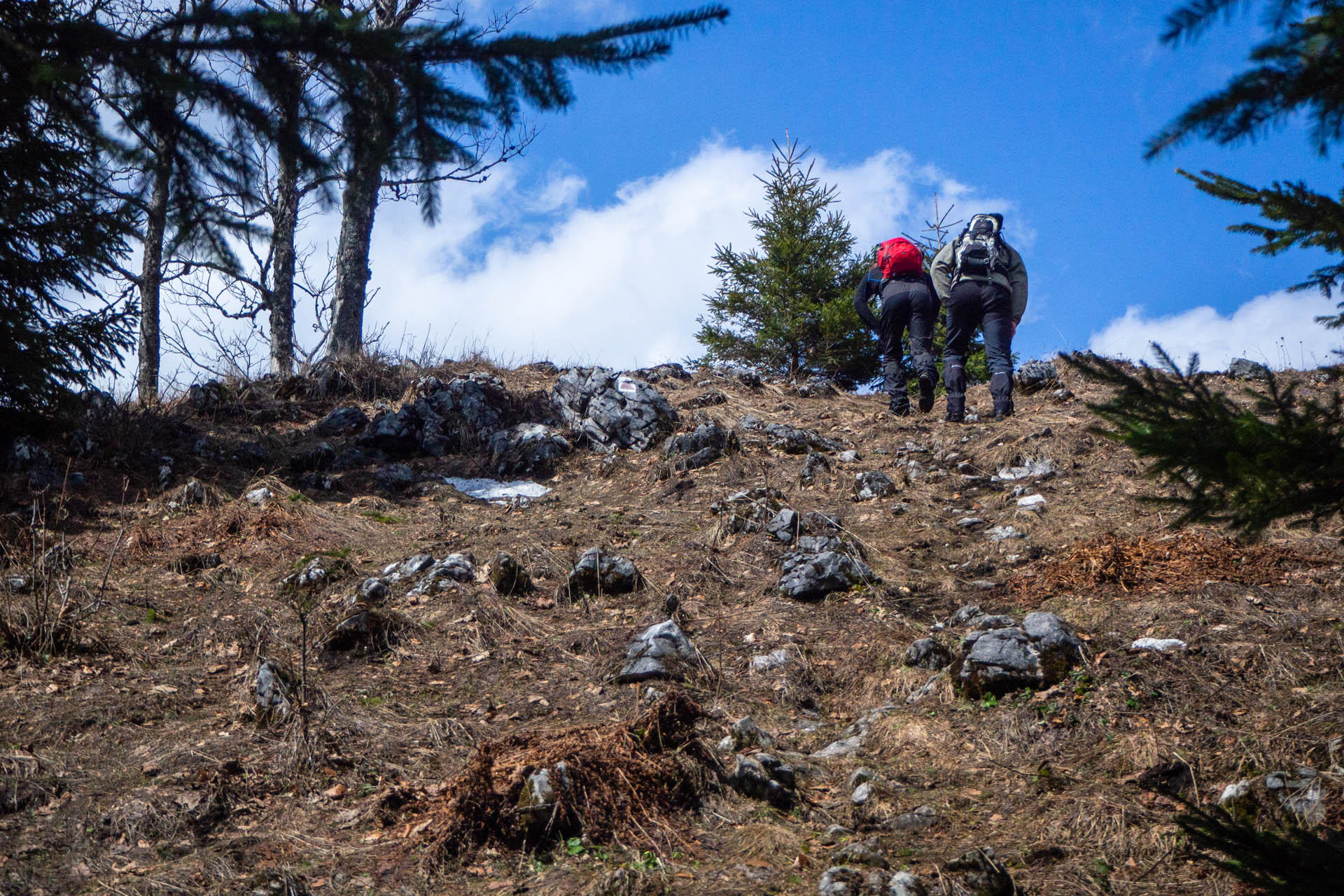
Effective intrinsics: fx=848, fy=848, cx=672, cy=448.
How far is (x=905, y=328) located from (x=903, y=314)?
22cm

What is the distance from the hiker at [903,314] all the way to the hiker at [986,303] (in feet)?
1.55

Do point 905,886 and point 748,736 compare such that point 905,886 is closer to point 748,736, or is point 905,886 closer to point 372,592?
point 748,736

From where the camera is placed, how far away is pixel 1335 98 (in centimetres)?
209

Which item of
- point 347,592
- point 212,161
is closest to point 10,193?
point 212,161

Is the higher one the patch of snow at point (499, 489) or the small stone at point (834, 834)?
the patch of snow at point (499, 489)

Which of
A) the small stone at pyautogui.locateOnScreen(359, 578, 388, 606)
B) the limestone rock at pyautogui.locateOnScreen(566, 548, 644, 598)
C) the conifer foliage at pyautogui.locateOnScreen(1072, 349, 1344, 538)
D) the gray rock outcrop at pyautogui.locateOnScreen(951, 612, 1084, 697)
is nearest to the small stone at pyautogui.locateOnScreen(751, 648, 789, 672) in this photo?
the gray rock outcrop at pyautogui.locateOnScreen(951, 612, 1084, 697)

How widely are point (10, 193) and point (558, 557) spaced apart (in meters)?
4.01

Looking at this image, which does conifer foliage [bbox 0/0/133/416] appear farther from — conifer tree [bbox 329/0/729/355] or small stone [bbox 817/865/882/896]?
small stone [bbox 817/865/882/896]

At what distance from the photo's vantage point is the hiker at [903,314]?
1058cm

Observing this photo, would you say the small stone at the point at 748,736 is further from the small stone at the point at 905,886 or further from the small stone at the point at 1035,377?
the small stone at the point at 1035,377

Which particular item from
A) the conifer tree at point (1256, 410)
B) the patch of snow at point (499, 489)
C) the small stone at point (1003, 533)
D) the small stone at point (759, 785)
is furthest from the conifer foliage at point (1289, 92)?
the patch of snow at point (499, 489)

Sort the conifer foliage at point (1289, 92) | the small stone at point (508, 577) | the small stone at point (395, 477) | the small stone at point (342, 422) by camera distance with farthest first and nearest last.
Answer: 1. the small stone at point (342, 422)
2. the small stone at point (395, 477)
3. the small stone at point (508, 577)
4. the conifer foliage at point (1289, 92)

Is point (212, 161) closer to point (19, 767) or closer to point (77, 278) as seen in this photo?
point (19, 767)

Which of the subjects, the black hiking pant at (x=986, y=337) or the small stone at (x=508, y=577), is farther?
the black hiking pant at (x=986, y=337)
